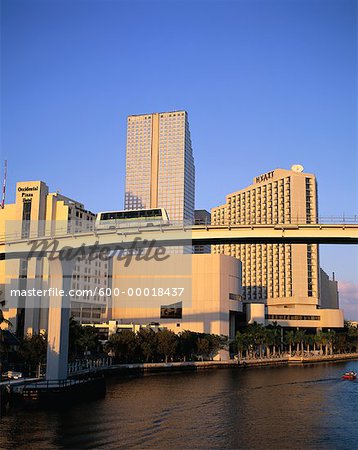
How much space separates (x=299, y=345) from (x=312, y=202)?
168ft

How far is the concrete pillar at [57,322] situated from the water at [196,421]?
5.29m

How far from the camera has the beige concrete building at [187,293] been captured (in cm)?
12688

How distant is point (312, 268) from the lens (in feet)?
602

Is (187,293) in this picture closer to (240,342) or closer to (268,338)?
(240,342)

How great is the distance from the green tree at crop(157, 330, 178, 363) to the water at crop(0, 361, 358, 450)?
31.8 metres

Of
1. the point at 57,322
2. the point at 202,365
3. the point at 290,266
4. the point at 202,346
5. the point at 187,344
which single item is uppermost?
the point at 290,266

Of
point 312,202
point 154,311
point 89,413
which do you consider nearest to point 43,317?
point 154,311

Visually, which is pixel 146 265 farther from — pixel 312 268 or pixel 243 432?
pixel 243 432

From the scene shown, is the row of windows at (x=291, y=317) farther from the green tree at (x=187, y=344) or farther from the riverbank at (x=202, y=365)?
the green tree at (x=187, y=344)

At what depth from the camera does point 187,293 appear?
12888 cm

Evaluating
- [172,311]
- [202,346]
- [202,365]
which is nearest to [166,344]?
[202,365]

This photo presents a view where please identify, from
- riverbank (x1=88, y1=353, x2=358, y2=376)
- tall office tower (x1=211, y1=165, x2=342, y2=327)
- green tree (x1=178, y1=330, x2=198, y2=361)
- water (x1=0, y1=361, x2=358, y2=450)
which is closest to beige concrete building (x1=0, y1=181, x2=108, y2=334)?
riverbank (x1=88, y1=353, x2=358, y2=376)

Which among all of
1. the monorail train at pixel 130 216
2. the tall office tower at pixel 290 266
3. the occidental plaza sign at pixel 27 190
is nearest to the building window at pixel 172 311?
the occidental plaza sign at pixel 27 190

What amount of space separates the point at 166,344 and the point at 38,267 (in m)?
31.7
